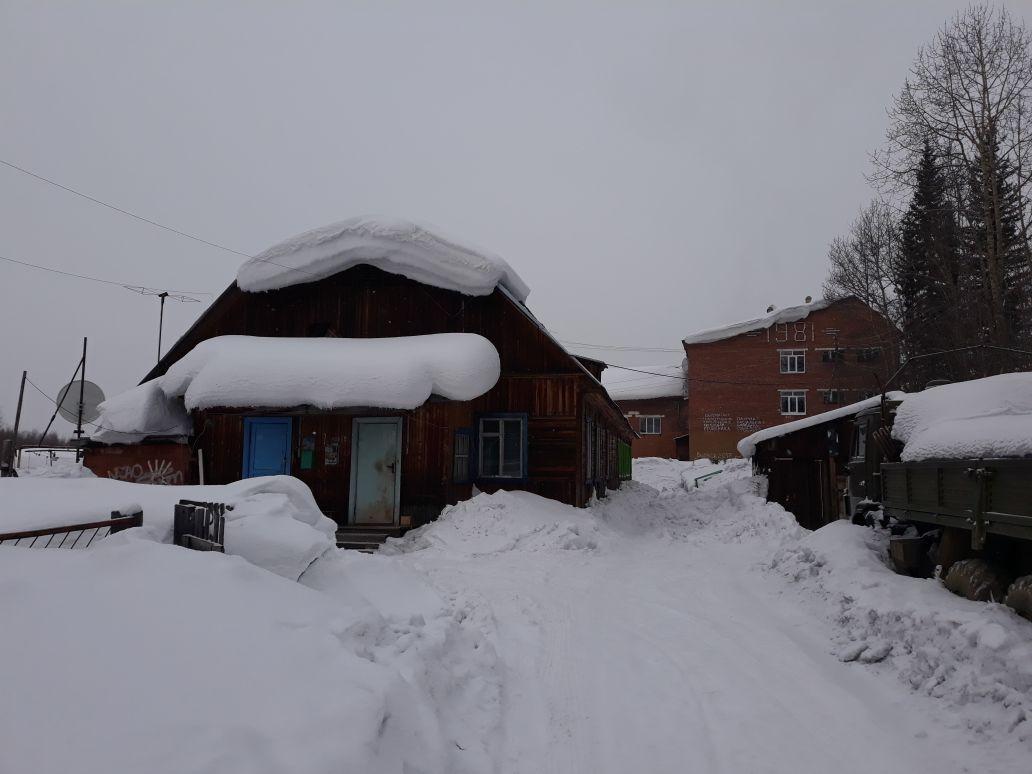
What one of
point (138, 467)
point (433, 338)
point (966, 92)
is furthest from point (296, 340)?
point (966, 92)

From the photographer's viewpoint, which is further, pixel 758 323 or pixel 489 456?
pixel 758 323

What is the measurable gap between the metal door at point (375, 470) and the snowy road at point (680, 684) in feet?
14.6

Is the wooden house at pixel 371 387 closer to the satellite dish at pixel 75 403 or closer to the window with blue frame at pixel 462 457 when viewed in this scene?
the window with blue frame at pixel 462 457

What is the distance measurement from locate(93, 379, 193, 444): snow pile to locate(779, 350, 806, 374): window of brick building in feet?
108

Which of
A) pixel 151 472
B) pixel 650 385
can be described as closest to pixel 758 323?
pixel 650 385

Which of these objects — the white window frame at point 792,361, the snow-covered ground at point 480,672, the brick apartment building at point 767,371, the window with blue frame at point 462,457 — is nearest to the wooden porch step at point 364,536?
the window with blue frame at point 462,457

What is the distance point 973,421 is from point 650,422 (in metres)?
38.2

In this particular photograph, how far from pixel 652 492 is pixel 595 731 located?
22.0m

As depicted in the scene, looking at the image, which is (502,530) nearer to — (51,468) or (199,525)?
(199,525)

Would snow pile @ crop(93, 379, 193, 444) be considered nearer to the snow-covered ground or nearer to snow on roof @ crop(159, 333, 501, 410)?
snow on roof @ crop(159, 333, 501, 410)

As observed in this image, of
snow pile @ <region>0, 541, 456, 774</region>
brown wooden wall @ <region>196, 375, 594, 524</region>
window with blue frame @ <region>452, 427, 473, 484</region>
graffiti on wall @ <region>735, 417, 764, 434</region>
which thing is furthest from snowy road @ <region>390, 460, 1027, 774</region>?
graffiti on wall @ <region>735, 417, 764, 434</region>

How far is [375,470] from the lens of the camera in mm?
13898

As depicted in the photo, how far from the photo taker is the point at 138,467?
1446 cm

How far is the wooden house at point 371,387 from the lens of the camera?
530 inches
